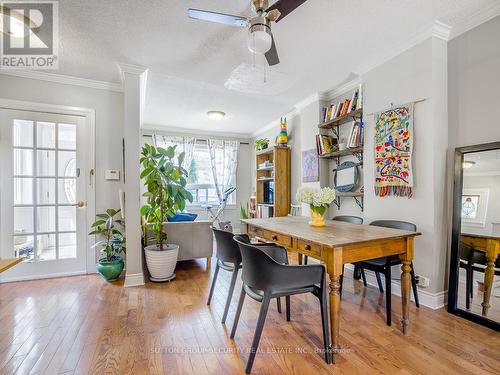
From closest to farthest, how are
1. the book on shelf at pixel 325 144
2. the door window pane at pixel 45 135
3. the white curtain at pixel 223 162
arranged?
the door window pane at pixel 45 135
the book on shelf at pixel 325 144
the white curtain at pixel 223 162

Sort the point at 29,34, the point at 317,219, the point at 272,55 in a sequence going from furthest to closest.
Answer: the point at 29,34 → the point at 317,219 → the point at 272,55

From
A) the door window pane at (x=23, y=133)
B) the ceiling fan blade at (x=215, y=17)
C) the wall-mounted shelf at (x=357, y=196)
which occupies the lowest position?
the wall-mounted shelf at (x=357, y=196)

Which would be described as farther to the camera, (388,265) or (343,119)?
(343,119)

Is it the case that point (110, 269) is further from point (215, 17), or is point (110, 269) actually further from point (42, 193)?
point (215, 17)

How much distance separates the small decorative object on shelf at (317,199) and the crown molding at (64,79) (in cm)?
278

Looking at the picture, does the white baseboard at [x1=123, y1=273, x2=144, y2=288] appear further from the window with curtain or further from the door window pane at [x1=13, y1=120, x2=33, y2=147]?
the window with curtain

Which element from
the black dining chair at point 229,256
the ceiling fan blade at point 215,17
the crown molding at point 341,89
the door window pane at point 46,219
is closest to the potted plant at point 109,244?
the door window pane at point 46,219

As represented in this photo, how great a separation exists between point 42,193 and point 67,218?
393 mm

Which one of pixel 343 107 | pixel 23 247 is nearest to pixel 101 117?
pixel 23 247

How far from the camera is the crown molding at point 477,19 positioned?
6.40 ft

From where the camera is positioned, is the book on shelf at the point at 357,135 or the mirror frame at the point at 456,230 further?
the book on shelf at the point at 357,135

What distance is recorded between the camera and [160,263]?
281 centimetres

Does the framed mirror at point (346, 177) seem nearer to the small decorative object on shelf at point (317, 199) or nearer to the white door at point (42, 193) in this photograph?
the small decorative object on shelf at point (317, 199)

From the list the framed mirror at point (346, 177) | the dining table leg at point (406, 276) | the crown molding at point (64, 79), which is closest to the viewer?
the dining table leg at point (406, 276)
